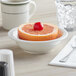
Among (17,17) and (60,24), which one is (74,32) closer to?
(60,24)

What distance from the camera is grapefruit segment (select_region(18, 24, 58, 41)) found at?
0.90 m

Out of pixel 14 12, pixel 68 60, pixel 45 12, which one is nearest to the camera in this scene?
pixel 68 60

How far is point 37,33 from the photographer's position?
923 mm

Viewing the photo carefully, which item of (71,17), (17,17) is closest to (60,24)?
(71,17)

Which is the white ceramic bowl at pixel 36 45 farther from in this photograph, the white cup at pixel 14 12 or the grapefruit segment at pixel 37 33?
the white cup at pixel 14 12

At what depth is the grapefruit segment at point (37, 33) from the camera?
905mm

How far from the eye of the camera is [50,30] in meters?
0.95

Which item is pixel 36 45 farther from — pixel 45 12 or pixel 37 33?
pixel 45 12

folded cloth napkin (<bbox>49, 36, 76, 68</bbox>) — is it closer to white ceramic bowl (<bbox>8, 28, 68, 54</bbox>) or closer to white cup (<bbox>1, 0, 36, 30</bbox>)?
white ceramic bowl (<bbox>8, 28, 68, 54</bbox>)

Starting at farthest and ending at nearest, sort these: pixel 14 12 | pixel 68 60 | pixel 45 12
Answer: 1. pixel 45 12
2. pixel 14 12
3. pixel 68 60

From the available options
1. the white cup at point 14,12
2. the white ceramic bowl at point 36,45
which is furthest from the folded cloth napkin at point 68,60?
the white cup at point 14,12

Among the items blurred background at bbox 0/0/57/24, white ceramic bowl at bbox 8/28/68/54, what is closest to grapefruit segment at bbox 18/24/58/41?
white ceramic bowl at bbox 8/28/68/54

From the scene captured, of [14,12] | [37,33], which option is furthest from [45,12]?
[37,33]

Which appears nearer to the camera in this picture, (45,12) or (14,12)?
(14,12)
